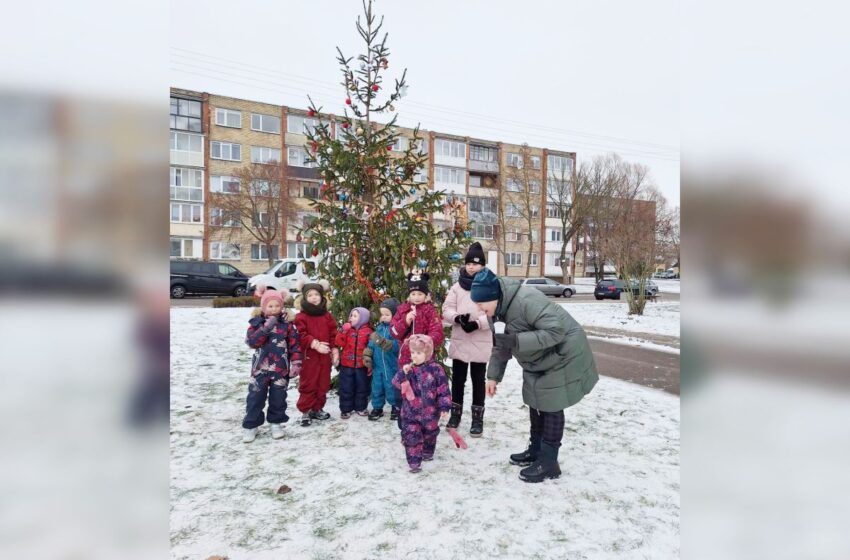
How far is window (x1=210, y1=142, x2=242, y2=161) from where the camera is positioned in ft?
111

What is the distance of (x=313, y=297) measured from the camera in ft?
16.2

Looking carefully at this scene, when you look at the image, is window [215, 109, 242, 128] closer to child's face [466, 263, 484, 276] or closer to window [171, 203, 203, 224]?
window [171, 203, 203, 224]

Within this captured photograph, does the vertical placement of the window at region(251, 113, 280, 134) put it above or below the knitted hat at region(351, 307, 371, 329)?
above

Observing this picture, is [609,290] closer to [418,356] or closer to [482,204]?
[482,204]

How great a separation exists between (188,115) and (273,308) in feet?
117

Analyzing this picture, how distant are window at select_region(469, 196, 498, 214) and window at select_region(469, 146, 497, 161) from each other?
4466mm

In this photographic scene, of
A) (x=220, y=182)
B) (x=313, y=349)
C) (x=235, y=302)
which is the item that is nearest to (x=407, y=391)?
(x=313, y=349)

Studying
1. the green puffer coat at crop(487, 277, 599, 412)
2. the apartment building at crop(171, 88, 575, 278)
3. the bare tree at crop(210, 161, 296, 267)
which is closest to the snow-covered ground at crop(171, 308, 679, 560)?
the green puffer coat at crop(487, 277, 599, 412)

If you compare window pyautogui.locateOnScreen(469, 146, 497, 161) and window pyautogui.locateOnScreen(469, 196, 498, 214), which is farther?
window pyautogui.locateOnScreen(469, 146, 497, 161)
